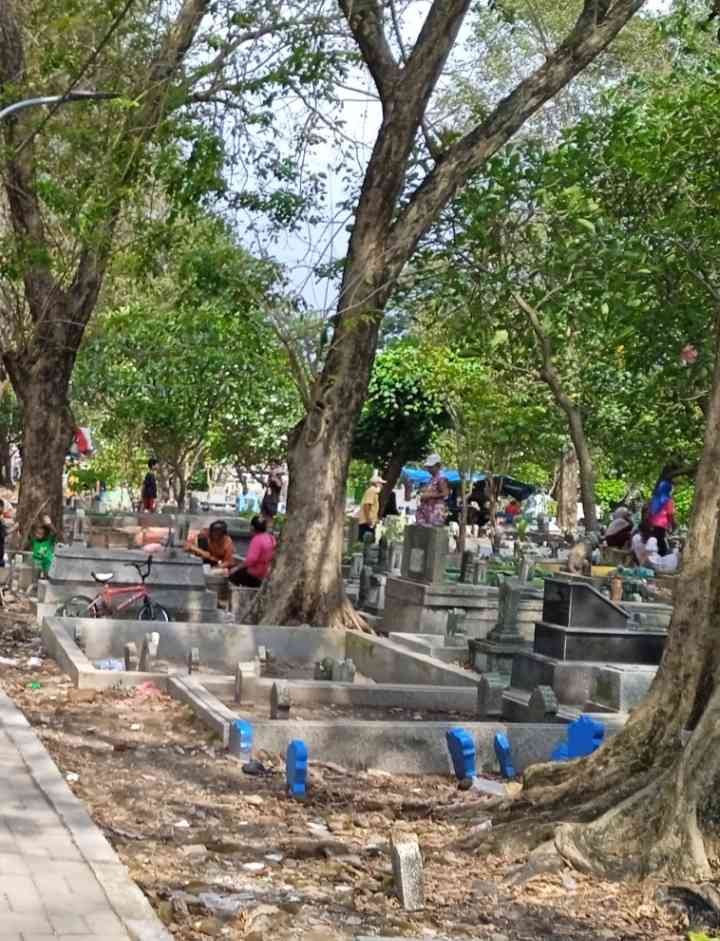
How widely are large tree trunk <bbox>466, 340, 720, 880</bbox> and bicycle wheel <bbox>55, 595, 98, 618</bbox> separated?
9234 mm

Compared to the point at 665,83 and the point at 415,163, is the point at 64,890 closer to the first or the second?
the point at 415,163

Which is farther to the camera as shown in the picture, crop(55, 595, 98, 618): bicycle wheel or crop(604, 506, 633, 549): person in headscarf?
crop(604, 506, 633, 549): person in headscarf

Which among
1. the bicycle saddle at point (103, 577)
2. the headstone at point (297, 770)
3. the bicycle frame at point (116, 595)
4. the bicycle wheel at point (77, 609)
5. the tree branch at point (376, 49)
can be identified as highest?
the tree branch at point (376, 49)

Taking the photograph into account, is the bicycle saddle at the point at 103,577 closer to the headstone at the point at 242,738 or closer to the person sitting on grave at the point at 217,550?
the person sitting on grave at the point at 217,550

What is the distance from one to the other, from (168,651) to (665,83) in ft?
41.7

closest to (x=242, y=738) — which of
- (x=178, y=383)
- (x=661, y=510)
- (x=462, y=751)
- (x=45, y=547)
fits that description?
(x=462, y=751)

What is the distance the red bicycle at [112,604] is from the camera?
639 inches

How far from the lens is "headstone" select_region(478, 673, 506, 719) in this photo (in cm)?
1236

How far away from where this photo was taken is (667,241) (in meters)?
20.3

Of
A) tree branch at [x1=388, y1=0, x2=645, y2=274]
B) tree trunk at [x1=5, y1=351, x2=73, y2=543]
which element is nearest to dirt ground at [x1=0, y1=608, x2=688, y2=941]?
tree branch at [x1=388, y1=0, x2=645, y2=274]

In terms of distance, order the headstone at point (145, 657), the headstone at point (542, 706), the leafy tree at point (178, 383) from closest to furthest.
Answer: the headstone at point (542, 706) < the headstone at point (145, 657) < the leafy tree at point (178, 383)

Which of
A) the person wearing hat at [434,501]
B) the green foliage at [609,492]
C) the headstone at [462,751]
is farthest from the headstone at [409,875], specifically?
the green foliage at [609,492]

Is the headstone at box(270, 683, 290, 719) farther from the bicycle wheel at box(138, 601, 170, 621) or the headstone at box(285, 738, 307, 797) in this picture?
the bicycle wheel at box(138, 601, 170, 621)

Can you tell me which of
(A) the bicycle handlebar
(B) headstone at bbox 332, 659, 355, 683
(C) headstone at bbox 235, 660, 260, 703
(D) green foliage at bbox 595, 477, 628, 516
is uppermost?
(D) green foliage at bbox 595, 477, 628, 516
